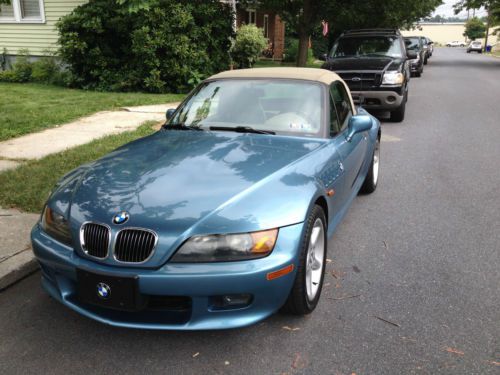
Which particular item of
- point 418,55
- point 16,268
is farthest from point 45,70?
point 418,55

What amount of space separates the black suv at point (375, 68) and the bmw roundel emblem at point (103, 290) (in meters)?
7.77

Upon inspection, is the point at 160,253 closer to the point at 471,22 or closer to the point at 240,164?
the point at 240,164

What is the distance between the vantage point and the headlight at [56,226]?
114 inches

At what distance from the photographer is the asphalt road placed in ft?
9.02

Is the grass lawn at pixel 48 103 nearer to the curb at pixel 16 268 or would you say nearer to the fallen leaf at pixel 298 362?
the curb at pixel 16 268

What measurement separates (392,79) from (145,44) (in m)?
6.47

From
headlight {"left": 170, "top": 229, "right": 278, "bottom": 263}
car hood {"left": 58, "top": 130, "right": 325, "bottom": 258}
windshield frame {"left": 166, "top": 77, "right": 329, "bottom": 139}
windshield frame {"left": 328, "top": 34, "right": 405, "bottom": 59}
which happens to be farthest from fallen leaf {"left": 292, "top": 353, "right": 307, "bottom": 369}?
windshield frame {"left": 328, "top": 34, "right": 405, "bottom": 59}

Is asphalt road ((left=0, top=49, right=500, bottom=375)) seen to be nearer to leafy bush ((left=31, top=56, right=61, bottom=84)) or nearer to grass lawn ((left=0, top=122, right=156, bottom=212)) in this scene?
grass lawn ((left=0, top=122, right=156, bottom=212))

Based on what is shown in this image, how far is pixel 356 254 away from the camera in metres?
4.22

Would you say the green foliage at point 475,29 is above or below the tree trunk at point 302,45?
above

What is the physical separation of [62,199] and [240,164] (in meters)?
1.15

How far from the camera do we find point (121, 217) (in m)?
2.73

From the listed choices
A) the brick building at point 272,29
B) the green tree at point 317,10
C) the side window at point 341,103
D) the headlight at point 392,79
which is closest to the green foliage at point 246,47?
the green tree at point 317,10

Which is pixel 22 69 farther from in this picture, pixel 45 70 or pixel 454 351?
pixel 454 351
